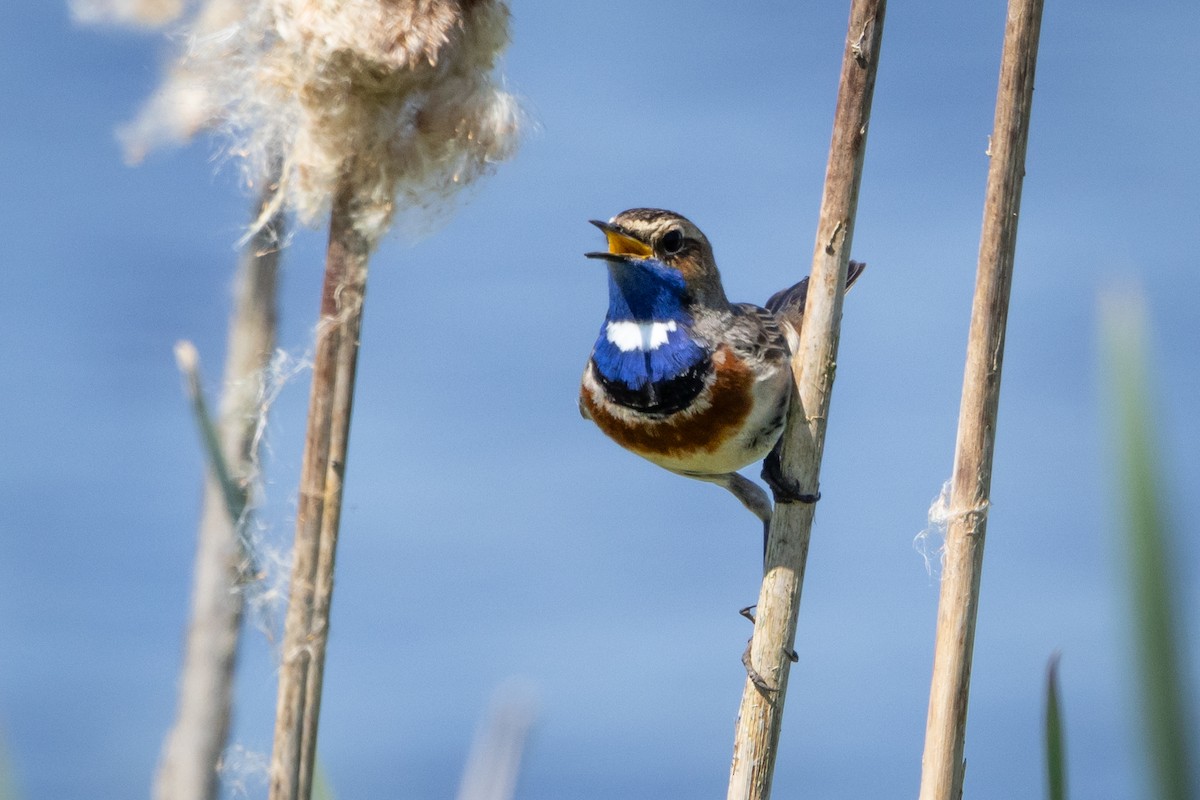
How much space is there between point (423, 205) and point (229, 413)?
871 mm

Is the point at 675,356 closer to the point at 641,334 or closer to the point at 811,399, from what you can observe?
the point at 641,334

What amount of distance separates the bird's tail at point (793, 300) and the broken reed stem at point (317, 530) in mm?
1883

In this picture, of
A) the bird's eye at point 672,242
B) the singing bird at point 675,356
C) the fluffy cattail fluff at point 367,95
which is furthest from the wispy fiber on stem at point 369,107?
the bird's eye at point 672,242

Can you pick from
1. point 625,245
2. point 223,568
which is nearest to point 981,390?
point 223,568

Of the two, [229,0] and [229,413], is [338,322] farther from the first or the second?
[229,0]

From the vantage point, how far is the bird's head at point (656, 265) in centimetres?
334

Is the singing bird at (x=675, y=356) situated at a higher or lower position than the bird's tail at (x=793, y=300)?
lower

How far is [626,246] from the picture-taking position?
11.1ft

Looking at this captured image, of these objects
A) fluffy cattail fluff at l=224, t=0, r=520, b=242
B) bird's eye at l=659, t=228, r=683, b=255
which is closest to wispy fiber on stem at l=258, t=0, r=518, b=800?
fluffy cattail fluff at l=224, t=0, r=520, b=242

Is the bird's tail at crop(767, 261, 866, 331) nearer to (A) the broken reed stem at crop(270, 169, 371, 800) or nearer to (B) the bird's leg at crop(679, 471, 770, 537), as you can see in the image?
(B) the bird's leg at crop(679, 471, 770, 537)

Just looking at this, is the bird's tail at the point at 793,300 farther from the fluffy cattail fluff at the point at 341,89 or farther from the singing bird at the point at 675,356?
the fluffy cattail fluff at the point at 341,89

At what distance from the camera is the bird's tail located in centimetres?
381

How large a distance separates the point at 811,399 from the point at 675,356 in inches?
30.8

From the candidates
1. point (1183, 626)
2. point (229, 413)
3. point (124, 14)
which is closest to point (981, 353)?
point (1183, 626)
